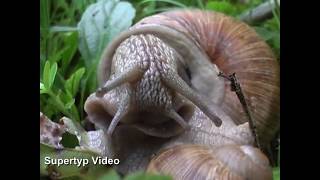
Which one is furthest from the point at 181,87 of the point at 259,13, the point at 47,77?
the point at 259,13

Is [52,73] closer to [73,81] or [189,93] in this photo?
[73,81]

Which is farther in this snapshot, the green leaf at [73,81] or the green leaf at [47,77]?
the green leaf at [73,81]

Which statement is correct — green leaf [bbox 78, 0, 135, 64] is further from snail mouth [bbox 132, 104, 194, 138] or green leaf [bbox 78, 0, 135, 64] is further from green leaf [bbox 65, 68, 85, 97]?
snail mouth [bbox 132, 104, 194, 138]

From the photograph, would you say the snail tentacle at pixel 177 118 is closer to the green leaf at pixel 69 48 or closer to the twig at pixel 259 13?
the green leaf at pixel 69 48

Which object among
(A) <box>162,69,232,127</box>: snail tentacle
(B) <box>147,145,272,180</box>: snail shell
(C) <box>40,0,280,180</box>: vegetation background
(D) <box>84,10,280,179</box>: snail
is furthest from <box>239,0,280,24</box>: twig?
(B) <box>147,145,272,180</box>: snail shell

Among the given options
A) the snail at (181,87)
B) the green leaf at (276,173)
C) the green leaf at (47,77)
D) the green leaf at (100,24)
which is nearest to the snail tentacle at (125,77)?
the snail at (181,87)
